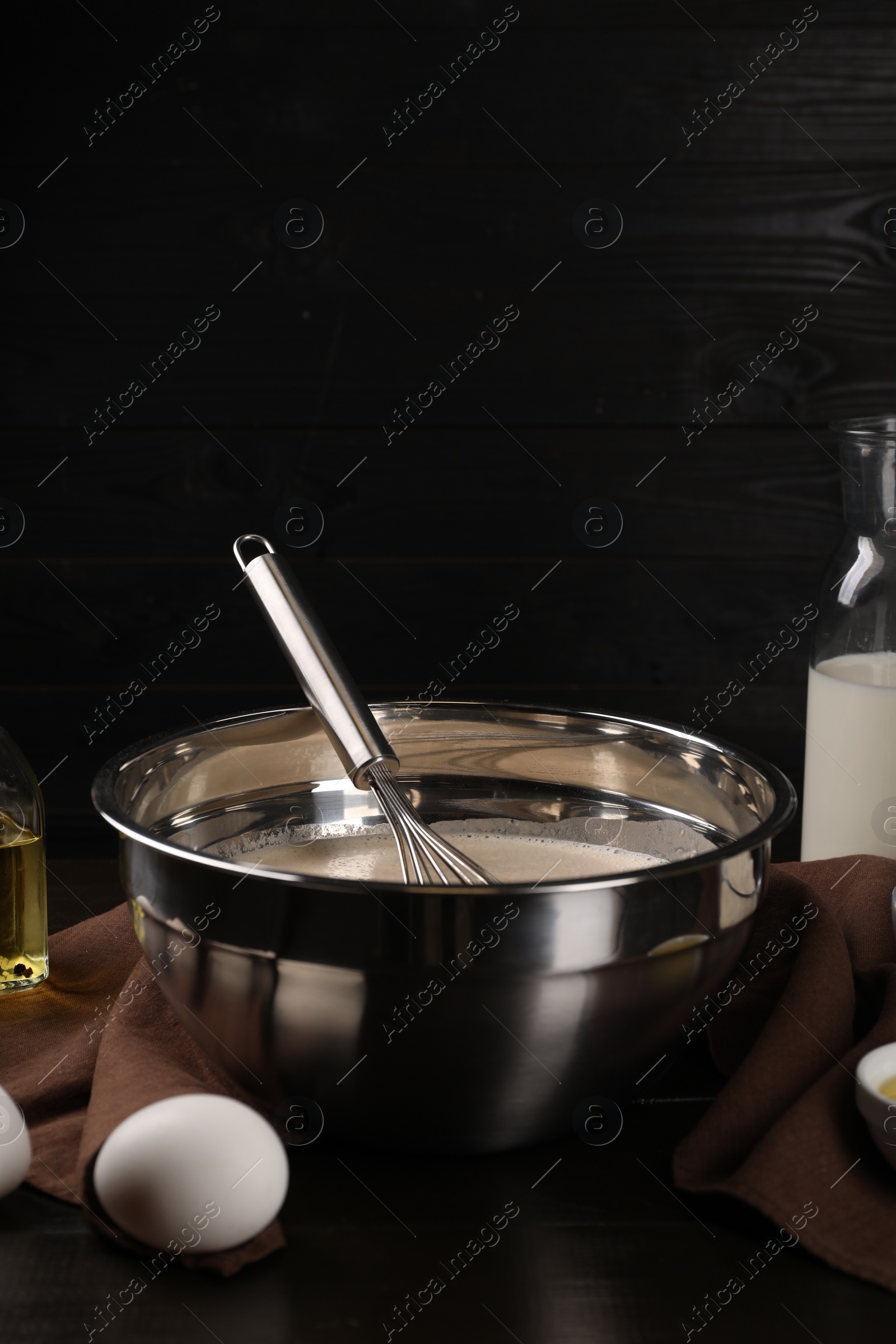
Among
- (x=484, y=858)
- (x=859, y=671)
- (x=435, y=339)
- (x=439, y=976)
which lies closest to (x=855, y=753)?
(x=859, y=671)

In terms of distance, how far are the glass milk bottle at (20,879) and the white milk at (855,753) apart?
17.5 inches

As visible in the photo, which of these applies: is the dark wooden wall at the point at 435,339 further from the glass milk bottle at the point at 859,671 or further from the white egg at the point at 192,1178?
the white egg at the point at 192,1178

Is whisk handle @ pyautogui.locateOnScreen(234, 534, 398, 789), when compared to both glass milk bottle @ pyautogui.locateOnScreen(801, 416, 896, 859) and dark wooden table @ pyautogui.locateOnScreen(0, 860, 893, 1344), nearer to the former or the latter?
dark wooden table @ pyautogui.locateOnScreen(0, 860, 893, 1344)

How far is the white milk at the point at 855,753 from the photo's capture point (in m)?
0.71

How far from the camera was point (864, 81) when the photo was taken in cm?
137

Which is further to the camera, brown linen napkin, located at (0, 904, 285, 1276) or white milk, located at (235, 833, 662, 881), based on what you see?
white milk, located at (235, 833, 662, 881)

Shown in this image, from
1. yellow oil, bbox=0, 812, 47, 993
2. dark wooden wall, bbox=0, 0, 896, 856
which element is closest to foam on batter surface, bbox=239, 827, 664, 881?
yellow oil, bbox=0, 812, 47, 993

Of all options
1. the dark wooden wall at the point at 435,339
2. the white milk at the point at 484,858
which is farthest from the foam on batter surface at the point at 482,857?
the dark wooden wall at the point at 435,339

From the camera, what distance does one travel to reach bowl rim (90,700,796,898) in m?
0.42

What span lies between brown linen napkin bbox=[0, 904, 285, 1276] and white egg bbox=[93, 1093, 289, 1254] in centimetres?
1

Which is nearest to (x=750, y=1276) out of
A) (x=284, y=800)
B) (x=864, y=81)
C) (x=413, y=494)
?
(x=284, y=800)

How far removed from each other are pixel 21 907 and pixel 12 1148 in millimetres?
202

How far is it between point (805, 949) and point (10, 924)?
39 centimetres

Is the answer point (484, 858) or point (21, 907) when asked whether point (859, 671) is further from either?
point (21, 907)
